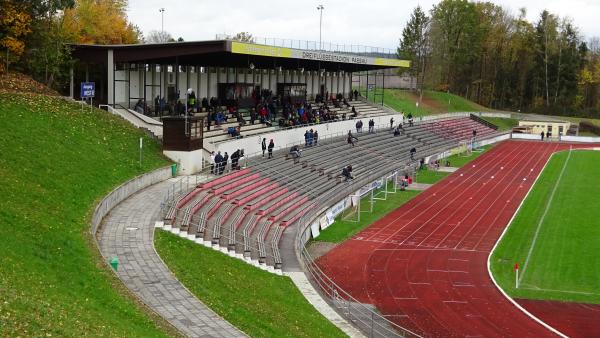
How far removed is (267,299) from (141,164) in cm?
1337

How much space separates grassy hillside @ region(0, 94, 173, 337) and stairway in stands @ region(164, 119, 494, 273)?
11.4 ft

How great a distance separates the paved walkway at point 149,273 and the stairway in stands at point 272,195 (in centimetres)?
141

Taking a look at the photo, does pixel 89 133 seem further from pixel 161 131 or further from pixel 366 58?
pixel 366 58

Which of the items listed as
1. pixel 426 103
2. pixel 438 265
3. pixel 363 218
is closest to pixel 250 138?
pixel 363 218

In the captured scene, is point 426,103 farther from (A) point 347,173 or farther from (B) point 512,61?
(A) point 347,173

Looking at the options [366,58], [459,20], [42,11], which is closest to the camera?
[42,11]

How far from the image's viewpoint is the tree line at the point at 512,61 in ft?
379

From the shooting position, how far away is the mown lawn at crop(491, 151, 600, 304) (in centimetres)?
2720

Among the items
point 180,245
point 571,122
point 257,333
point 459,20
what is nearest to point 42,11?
point 180,245

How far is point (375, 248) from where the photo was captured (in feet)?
108

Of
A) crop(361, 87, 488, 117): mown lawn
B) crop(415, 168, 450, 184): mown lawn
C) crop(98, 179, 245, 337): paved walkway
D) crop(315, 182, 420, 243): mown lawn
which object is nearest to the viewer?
crop(98, 179, 245, 337): paved walkway

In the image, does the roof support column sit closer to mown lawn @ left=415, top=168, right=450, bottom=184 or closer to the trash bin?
the trash bin

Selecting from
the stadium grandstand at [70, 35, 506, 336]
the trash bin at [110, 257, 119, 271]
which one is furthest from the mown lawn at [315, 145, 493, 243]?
the trash bin at [110, 257, 119, 271]

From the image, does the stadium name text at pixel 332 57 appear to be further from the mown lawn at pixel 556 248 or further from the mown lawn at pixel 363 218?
the mown lawn at pixel 556 248
